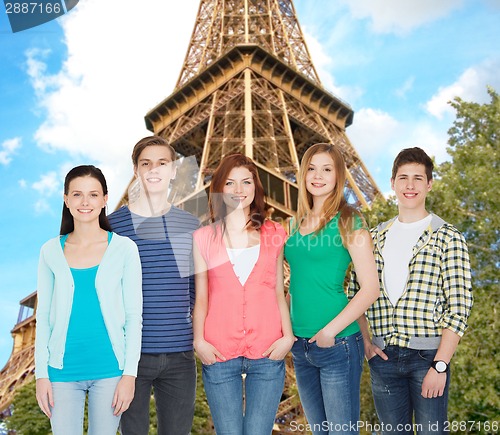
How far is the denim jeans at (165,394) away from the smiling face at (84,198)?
2.83 feet

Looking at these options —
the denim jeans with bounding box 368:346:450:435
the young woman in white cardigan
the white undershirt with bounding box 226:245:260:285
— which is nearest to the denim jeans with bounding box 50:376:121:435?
the young woman in white cardigan

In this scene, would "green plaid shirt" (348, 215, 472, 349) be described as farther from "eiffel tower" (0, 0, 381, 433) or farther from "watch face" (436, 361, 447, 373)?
"eiffel tower" (0, 0, 381, 433)

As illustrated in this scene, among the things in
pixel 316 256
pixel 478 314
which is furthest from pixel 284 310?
pixel 478 314

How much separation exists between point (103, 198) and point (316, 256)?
1292 millimetres

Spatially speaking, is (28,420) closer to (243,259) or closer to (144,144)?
(144,144)

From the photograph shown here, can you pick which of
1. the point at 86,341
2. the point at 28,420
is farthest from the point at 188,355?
the point at 28,420

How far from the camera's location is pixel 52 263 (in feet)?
10.7

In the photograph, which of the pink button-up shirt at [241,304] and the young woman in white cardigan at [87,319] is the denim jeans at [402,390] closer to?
the pink button-up shirt at [241,304]

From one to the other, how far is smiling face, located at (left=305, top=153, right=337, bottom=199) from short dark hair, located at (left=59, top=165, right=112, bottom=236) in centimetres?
125

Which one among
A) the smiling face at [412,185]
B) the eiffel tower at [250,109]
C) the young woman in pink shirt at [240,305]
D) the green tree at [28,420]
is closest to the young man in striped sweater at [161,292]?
the young woman in pink shirt at [240,305]

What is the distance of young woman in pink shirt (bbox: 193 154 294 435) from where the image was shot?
320 cm

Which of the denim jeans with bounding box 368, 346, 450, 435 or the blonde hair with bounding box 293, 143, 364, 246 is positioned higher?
the blonde hair with bounding box 293, 143, 364, 246

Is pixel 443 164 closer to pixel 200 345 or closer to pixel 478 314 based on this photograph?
pixel 478 314

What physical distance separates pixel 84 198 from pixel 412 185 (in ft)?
6.51
